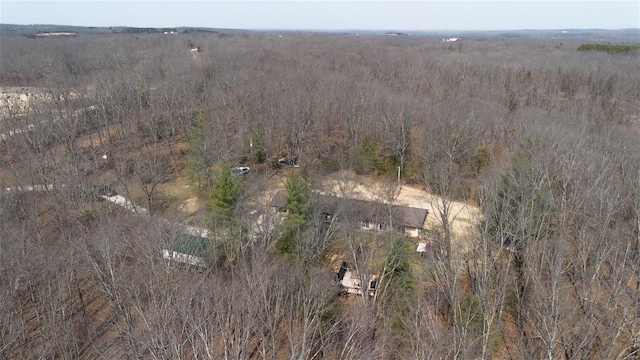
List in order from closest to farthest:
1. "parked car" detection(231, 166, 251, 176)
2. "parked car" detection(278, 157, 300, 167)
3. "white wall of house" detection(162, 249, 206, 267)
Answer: "white wall of house" detection(162, 249, 206, 267), "parked car" detection(231, 166, 251, 176), "parked car" detection(278, 157, 300, 167)

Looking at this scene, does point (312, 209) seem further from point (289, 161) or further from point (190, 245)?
point (289, 161)

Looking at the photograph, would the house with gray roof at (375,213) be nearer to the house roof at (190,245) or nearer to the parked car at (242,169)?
the house roof at (190,245)

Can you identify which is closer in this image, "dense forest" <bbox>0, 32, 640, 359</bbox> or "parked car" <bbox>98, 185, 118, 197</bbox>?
"dense forest" <bbox>0, 32, 640, 359</bbox>

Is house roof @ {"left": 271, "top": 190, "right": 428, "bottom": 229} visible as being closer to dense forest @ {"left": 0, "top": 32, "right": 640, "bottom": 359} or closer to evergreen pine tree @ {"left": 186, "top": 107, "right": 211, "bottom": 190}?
dense forest @ {"left": 0, "top": 32, "right": 640, "bottom": 359}

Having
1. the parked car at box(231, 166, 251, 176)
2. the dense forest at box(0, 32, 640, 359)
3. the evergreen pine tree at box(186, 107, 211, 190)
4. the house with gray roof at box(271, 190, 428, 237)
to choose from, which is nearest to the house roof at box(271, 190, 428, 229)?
the house with gray roof at box(271, 190, 428, 237)

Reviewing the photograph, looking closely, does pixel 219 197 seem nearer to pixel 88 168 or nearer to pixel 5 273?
pixel 5 273

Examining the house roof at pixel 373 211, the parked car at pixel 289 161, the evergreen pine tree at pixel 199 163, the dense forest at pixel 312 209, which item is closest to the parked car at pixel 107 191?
the dense forest at pixel 312 209

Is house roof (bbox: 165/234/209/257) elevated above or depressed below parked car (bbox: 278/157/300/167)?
above
